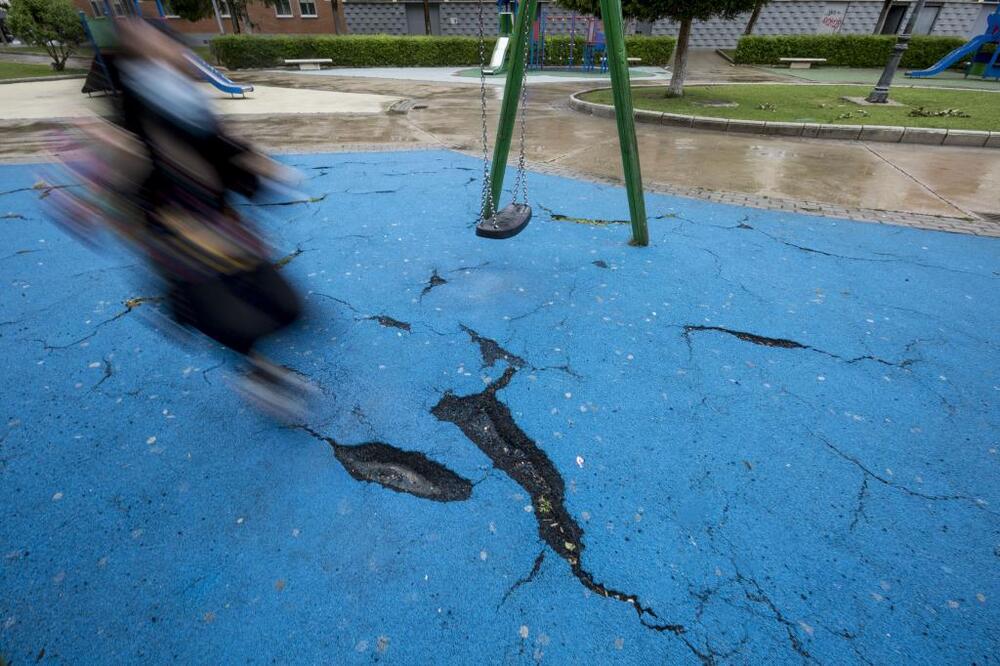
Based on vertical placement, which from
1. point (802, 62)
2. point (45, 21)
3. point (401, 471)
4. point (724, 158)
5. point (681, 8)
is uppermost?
point (681, 8)

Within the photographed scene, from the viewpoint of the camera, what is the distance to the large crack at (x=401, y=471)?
2.04 m

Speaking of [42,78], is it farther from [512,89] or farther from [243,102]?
[512,89]

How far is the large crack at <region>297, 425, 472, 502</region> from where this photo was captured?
6.71 feet

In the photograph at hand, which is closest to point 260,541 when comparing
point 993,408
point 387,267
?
point 387,267

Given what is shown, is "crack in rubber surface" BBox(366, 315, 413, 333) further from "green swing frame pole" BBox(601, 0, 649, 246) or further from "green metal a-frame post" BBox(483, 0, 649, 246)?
"green swing frame pole" BBox(601, 0, 649, 246)

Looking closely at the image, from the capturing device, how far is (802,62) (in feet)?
68.7

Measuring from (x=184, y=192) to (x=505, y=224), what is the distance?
200cm

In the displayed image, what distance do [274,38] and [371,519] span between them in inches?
983

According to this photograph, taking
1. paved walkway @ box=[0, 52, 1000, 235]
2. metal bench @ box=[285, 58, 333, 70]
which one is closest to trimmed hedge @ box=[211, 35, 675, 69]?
metal bench @ box=[285, 58, 333, 70]

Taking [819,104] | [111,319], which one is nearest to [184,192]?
[111,319]

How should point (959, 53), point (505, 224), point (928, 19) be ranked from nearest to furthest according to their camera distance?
point (505, 224)
point (959, 53)
point (928, 19)

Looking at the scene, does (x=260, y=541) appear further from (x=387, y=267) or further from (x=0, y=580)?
(x=387, y=267)

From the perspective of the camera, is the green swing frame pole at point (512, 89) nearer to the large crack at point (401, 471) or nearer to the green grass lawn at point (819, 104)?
the large crack at point (401, 471)

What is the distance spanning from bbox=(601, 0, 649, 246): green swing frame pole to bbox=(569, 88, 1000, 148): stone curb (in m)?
6.12
